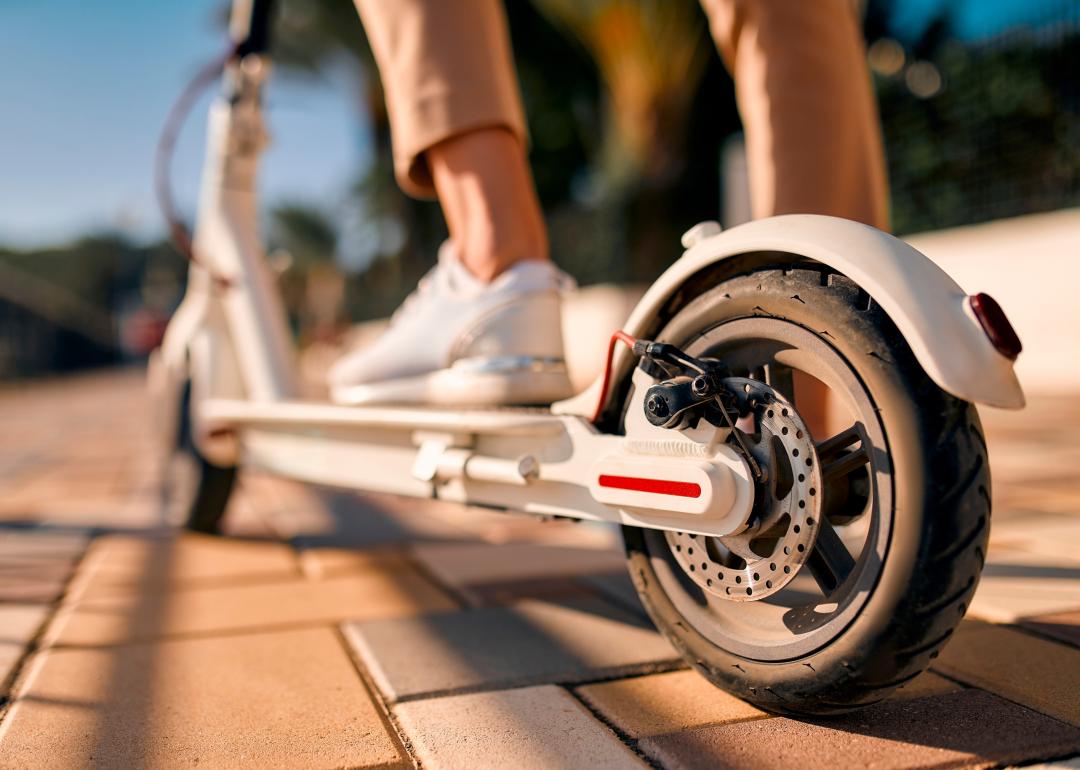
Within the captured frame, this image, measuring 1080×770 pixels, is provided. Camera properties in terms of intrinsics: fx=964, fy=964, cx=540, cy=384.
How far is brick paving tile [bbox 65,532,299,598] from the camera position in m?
1.97

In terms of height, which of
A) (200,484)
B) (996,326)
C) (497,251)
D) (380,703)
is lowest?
(380,703)

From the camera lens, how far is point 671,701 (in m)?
1.19

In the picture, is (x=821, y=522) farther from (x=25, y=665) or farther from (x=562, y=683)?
(x=25, y=665)

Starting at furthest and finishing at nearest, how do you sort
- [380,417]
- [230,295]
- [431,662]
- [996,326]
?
[230,295], [380,417], [431,662], [996,326]

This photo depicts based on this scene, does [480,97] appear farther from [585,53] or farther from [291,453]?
[585,53]

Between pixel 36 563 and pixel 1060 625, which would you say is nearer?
pixel 1060 625

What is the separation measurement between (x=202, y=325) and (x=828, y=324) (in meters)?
1.82

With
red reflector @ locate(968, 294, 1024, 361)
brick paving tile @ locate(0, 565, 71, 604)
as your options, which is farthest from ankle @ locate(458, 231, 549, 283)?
brick paving tile @ locate(0, 565, 71, 604)

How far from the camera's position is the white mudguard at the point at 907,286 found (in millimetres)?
907

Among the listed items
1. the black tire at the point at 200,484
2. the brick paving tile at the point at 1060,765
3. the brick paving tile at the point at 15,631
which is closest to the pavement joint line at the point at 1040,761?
the brick paving tile at the point at 1060,765

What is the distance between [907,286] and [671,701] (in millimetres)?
577

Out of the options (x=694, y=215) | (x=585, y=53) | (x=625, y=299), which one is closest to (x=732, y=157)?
(x=625, y=299)

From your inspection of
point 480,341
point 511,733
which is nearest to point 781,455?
point 511,733

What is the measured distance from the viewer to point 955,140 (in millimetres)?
7113
